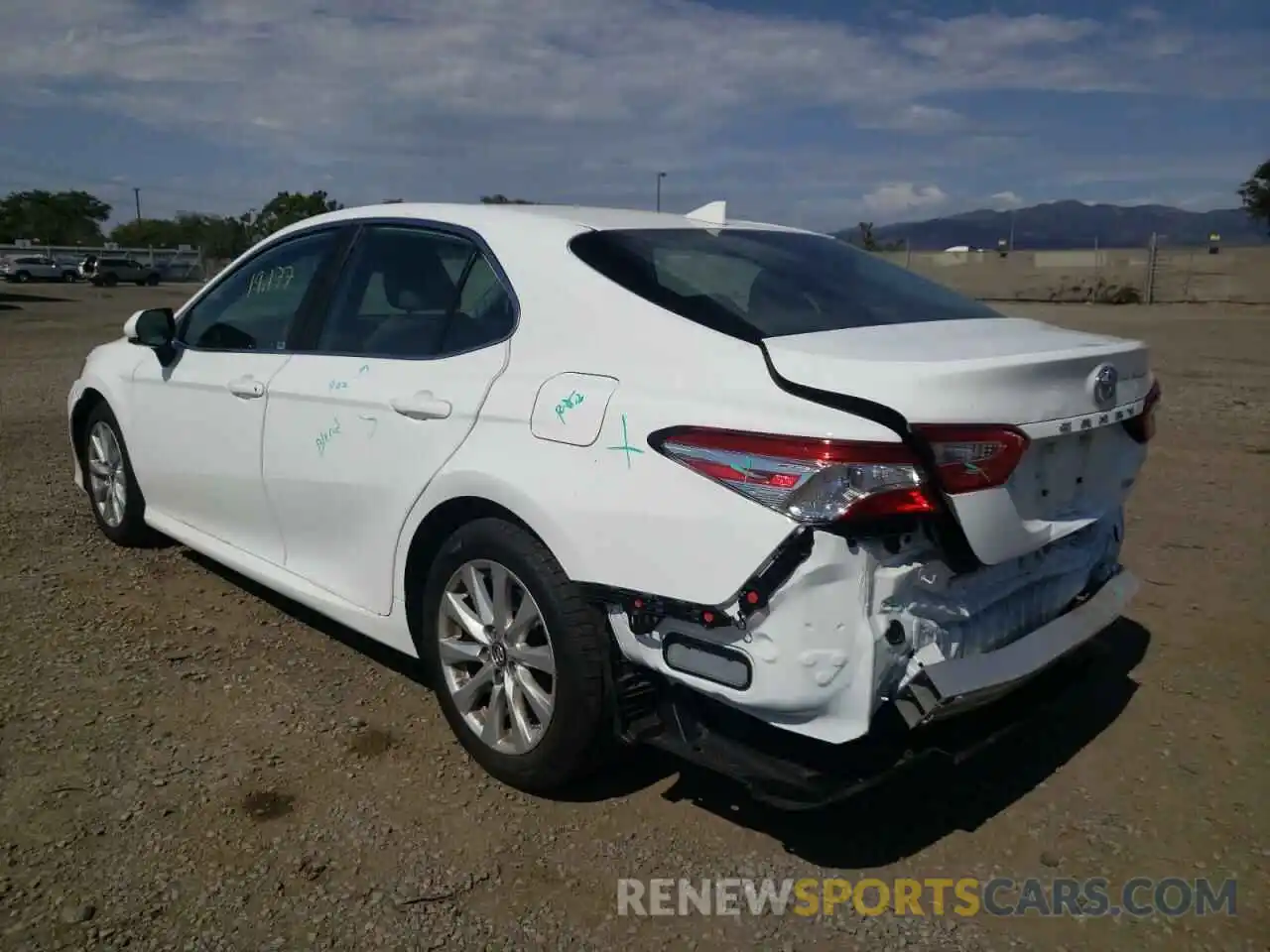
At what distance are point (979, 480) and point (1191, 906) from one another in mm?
1220

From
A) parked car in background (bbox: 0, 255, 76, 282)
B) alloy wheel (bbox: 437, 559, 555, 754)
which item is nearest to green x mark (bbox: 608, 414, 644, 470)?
alloy wheel (bbox: 437, 559, 555, 754)

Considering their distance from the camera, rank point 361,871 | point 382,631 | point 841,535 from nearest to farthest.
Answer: point 841,535, point 361,871, point 382,631

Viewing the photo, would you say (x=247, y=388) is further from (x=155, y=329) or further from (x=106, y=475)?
(x=106, y=475)

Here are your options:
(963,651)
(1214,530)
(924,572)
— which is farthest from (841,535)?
(1214,530)

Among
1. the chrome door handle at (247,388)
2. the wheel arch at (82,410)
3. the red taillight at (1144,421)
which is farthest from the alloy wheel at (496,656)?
the wheel arch at (82,410)

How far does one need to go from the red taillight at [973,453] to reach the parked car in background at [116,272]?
48.1 metres

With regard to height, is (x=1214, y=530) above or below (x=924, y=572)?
below

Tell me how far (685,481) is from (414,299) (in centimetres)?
147

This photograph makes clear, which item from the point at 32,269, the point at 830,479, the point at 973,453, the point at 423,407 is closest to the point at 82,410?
the point at 423,407

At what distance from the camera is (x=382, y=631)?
345 cm

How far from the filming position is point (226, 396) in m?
4.08

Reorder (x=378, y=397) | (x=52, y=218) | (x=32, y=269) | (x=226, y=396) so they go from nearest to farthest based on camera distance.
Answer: (x=378, y=397) < (x=226, y=396) < (x=32, y=269) < (x=52, y=218)

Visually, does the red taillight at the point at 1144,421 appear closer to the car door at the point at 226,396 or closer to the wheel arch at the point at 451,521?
the wheel arch at the point at 451,521

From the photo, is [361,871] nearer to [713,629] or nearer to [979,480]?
[713,629]
